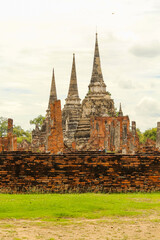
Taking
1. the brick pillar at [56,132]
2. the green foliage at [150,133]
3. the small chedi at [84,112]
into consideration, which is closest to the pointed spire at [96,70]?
the small chedi at [84,112]

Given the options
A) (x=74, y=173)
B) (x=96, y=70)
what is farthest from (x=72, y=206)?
(x=96, y=70)

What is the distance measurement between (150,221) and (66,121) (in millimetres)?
54403

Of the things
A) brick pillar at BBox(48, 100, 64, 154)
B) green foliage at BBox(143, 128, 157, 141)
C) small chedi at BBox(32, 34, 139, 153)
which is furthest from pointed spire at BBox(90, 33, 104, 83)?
brick pillar at BBox(48, 100, 64, 154)

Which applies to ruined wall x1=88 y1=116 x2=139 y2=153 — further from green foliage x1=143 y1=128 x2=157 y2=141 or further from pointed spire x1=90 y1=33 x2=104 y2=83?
green foliage x1=143 y1=128 x2=157 y2=141

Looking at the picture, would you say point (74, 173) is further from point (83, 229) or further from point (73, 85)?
point (73, 85)

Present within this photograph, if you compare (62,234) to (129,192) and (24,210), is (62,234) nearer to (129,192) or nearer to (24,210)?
(24,210)

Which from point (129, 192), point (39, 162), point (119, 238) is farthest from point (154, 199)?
point (119, 238)

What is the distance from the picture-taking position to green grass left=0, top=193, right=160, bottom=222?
22.5 feet

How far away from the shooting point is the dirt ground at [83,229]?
569 cm

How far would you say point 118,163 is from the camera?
9.55 m

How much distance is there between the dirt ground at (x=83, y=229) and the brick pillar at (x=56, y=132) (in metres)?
11.8

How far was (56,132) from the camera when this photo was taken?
18750 mm

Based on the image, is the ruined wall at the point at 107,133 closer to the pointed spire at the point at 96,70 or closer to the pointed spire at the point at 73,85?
the pointed spire at the point at 96,70

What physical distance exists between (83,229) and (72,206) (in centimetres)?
133
